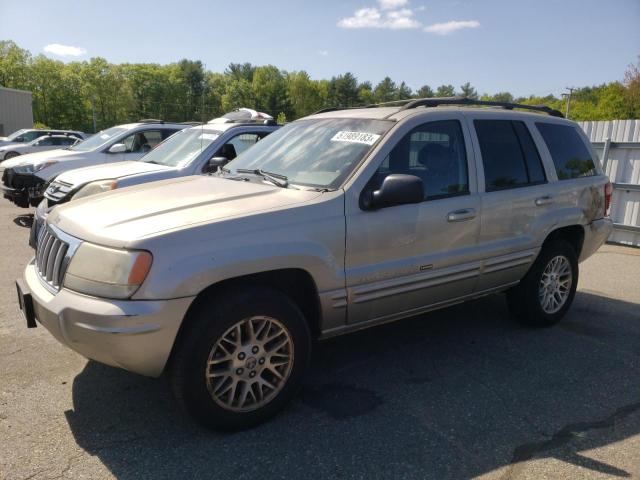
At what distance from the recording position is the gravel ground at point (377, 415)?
104 inches

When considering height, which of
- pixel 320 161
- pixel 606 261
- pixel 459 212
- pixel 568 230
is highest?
pixel 320 161

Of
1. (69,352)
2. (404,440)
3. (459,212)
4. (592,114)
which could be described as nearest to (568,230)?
(459,212)

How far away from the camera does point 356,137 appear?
141 inches

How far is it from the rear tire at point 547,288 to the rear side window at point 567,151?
2.21 ft

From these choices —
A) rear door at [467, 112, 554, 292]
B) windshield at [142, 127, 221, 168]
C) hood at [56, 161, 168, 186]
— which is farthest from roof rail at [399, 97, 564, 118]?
hood at [56, 161, 168, 186]

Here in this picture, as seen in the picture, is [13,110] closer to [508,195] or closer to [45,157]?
[45,157]

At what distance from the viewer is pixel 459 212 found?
3.73 meters

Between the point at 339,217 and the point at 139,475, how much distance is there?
1773 mm

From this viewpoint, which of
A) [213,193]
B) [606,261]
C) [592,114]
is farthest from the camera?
[592,114]

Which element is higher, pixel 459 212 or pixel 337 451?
pixel 459 212

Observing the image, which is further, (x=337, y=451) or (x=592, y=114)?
(x=592, y=114)

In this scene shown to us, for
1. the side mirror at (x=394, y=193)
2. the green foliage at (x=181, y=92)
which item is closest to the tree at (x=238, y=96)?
the green foliage at (x=181, y=92)

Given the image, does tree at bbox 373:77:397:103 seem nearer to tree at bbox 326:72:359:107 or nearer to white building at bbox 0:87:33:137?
tree at bbox 326:72:359:107

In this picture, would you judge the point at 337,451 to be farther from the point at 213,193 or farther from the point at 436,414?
the point at 213,193
